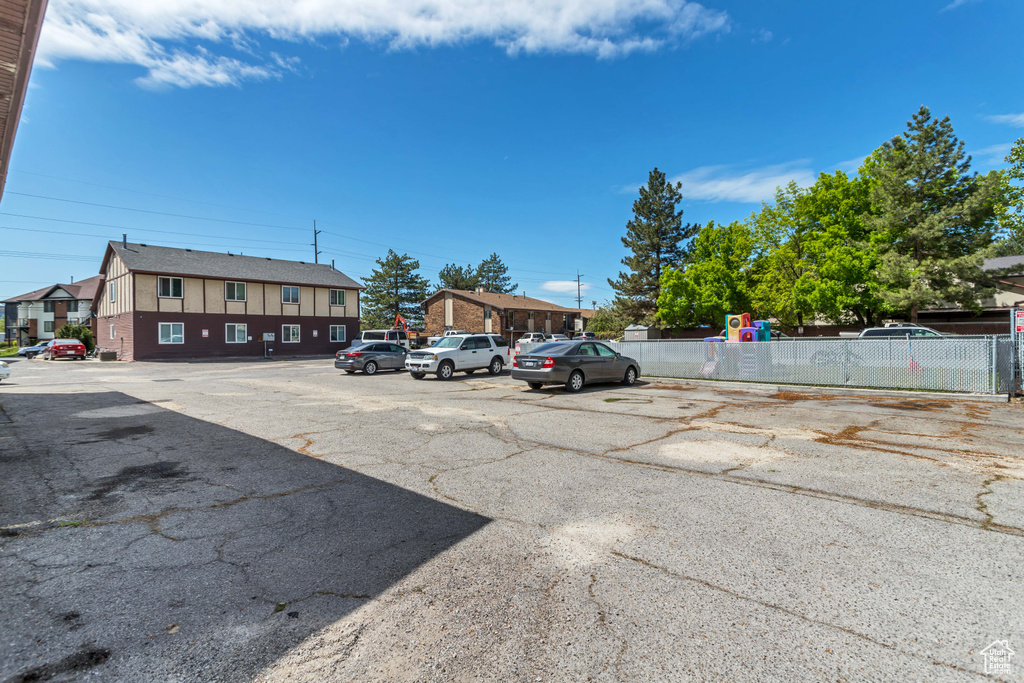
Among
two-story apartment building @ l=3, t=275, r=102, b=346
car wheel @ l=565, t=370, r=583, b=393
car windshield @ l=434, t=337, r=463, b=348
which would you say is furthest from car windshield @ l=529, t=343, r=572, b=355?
two-story apartment building @ l=3, t=275, r=102, b=346

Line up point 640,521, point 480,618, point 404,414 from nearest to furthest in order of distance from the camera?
point 480,618
point 640,521
point 404,414

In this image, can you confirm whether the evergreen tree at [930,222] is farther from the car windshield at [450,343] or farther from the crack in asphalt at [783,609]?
the crack in asphalt at [783,609]

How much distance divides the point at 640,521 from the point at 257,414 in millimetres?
9235

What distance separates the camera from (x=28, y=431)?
29.1 feet

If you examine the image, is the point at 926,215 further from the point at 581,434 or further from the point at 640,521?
Result: the point at 640,521

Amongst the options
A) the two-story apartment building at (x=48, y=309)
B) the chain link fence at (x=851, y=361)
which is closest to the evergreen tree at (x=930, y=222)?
Answer: the chain link fence at (x=851, y=361)

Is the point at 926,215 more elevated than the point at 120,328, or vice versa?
the point at 926,215

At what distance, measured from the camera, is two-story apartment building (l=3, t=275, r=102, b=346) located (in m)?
67.9

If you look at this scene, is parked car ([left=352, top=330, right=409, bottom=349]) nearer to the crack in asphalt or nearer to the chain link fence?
the chain link fence

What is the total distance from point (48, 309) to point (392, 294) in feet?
163

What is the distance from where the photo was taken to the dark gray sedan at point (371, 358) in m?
22.0

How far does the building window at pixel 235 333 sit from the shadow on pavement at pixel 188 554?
3448cm

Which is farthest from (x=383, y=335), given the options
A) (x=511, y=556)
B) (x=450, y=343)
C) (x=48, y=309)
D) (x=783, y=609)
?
(x=48, y=309)

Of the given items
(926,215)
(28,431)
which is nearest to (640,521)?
(28,431)
